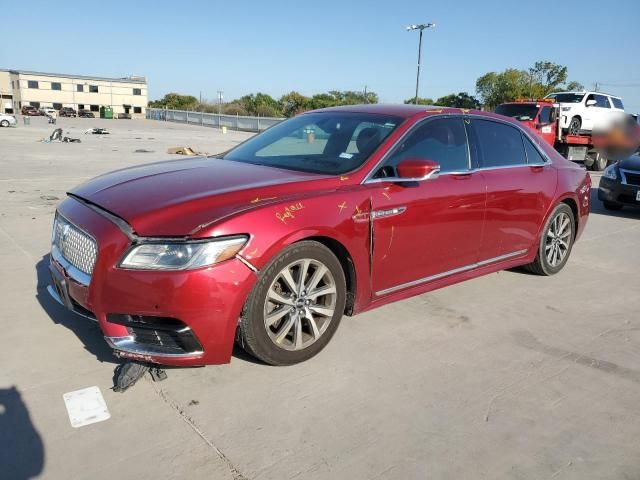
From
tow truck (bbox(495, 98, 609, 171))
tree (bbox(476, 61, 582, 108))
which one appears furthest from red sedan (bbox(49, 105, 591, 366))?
tree (bbox(476, 61, 582, 108))

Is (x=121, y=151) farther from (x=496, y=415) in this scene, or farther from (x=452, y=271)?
(x=496, y=415)

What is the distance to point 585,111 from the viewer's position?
59.1 ft

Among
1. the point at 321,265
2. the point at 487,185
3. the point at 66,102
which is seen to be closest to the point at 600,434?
the point at 321,265

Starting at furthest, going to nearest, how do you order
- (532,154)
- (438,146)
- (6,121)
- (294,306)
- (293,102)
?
(293,102), (6,121), (532,154), (438,146), (294,306)

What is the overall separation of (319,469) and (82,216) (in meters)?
1.99

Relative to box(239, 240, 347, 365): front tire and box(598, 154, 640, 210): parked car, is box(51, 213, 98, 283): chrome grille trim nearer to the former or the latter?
box(239, 240, 347, 365): front tire

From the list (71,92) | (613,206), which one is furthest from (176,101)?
(613,206)

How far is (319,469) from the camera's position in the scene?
2350 mm

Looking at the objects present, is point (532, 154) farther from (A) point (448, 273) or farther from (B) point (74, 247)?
(B) point (74, 247)

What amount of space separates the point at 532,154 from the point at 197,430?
13.1 feet

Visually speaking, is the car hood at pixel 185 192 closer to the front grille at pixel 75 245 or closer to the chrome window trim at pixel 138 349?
the front grille at pixel 75 245

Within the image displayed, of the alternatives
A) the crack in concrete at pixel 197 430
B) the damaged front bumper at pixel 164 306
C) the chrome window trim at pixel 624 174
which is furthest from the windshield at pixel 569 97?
the crack in concrete at pixel 197 430

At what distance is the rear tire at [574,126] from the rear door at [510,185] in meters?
14.2

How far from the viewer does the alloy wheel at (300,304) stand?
307cm
